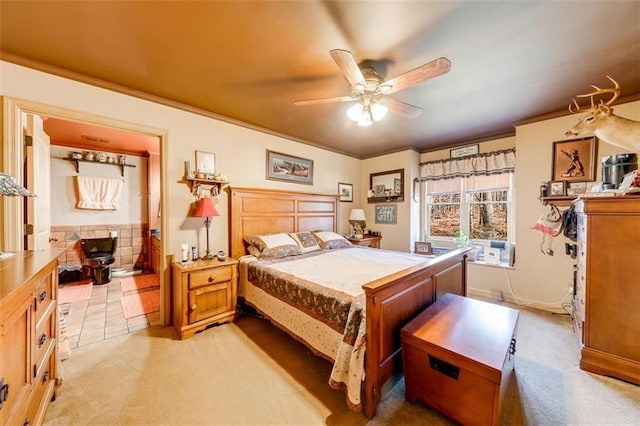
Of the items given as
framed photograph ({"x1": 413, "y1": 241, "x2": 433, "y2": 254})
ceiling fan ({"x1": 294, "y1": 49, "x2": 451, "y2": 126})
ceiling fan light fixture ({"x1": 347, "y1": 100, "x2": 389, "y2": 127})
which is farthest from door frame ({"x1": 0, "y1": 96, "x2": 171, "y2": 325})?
framed photograph ({"x1": 413, "y1": 241, "x2": 433, "y2": 254})

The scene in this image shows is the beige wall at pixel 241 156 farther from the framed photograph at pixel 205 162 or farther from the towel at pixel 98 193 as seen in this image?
the towel at pixel 98 193

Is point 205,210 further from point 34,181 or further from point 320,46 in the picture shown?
point 320,46

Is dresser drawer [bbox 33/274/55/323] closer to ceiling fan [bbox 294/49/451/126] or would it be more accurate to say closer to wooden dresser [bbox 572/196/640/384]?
ceiling fan [bbox 294/49/451/126]

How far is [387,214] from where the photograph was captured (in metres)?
4.72

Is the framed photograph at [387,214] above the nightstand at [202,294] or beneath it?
above

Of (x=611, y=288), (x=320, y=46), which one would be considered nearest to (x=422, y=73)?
(x=320, y=46)

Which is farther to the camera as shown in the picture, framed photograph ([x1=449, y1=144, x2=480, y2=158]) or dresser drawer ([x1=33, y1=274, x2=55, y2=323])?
framed photograph ([x1=449, y1=144, x2=480, y2=158])

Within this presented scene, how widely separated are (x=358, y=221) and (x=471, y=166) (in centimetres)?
219

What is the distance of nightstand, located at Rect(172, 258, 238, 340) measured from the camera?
2.40 metres

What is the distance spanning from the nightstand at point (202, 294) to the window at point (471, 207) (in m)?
3.60

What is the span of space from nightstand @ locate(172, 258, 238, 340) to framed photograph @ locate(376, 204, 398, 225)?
3.05 m

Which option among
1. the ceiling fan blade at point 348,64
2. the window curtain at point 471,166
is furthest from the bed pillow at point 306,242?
the window curtain at point 471,166

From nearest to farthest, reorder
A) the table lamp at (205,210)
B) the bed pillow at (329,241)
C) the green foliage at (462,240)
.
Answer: the table lamp at (205,210), the bed pillow at (329,241), the green foliage at (462,240)

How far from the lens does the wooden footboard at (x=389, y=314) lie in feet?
4.77
